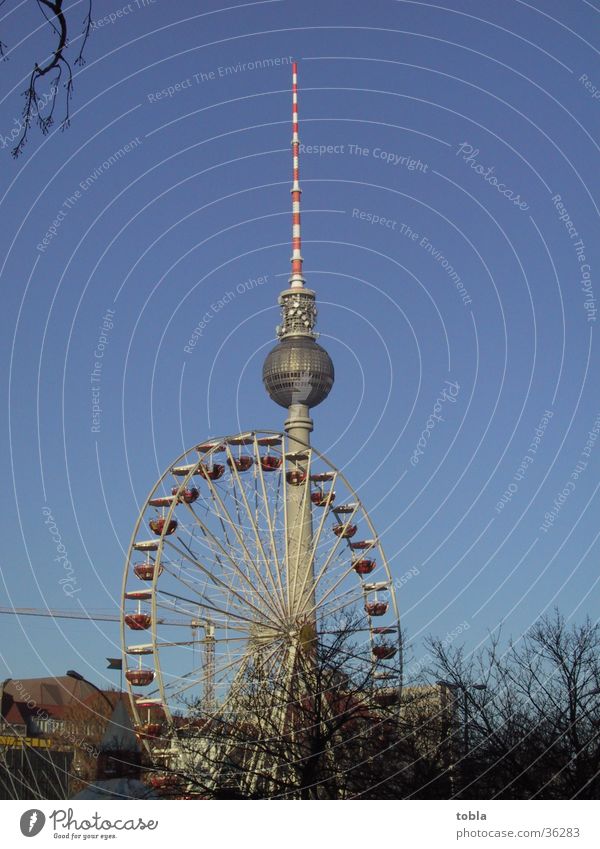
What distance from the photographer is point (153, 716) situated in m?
58.1

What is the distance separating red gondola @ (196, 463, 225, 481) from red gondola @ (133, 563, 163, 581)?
18.6 feet

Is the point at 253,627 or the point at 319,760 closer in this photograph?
the point at 319,760

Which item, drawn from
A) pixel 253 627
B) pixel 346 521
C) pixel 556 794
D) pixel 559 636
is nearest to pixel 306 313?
pixel 346 521

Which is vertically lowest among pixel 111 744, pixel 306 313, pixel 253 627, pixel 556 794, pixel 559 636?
pixel 556 794

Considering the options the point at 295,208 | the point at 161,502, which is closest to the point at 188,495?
the point at 161,502

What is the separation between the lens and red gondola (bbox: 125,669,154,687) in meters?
50.1

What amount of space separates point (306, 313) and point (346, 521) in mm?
48742

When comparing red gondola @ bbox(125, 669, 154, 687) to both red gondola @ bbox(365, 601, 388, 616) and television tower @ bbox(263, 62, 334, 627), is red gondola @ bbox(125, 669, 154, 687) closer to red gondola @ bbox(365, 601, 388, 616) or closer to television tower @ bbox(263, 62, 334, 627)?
red gondola @ bbox(365, 601, 388, 616)

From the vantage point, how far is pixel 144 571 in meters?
52.9

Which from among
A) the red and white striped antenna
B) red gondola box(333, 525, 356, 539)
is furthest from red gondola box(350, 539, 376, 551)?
the red and white striped antenna

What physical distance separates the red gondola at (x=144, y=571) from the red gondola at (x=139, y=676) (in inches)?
164

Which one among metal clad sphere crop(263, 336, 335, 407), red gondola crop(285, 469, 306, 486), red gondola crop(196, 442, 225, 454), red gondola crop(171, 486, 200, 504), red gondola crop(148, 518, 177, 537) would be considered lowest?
red gondola crop(148, 518, 177, 537)
